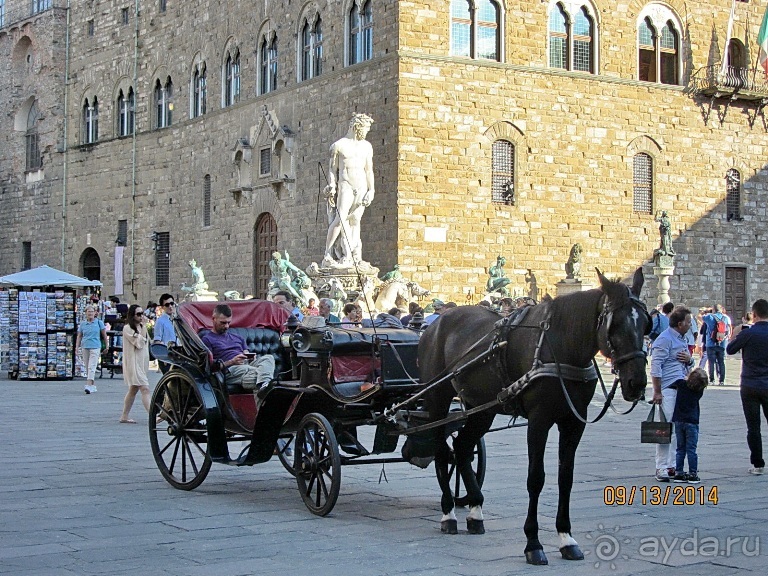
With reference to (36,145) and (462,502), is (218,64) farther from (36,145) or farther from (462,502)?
(462,502)

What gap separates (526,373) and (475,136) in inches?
724

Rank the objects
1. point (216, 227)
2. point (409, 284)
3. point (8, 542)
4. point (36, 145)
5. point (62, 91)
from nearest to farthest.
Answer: point (8, 542), point (409, 284), point (216, 227), point (62, 91), point (36, 145)

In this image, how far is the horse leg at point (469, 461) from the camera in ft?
24.6

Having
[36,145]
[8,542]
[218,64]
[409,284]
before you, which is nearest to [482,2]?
[409,284]

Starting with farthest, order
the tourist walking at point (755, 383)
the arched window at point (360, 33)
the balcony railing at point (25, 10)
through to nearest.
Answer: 1. the balcony railing at point (25, 10)
2. the arched window at point (360, 33)
3. the tourist walking at point (755, 383)

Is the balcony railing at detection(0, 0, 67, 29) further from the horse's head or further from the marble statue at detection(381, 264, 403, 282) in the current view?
the horse's head

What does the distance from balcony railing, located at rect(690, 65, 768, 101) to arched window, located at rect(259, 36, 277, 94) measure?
10.1 metres

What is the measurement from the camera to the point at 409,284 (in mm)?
23422

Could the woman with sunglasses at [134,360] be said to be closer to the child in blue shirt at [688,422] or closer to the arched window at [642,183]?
the child in blue shirt at [688,422]

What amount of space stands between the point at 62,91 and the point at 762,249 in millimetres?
24244

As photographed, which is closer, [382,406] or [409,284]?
[382,406]

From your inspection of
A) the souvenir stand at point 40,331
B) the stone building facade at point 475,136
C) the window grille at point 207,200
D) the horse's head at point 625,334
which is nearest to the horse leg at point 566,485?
the horse's head at point 625,334

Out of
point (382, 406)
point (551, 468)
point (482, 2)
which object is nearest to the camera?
point (382, 406)
